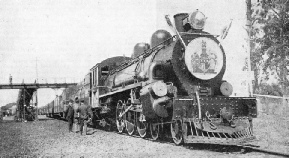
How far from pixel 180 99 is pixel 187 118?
0.46 metres

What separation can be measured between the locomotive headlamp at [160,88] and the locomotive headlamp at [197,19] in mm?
1835

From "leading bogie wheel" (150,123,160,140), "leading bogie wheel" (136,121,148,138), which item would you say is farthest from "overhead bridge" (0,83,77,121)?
"leading bogie wheel" (150,123,160,140)

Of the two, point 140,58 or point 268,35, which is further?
point 268,35

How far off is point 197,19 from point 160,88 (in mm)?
2122

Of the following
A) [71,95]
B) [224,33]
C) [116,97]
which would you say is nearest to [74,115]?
[116,97]

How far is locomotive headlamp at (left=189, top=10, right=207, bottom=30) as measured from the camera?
796 cm

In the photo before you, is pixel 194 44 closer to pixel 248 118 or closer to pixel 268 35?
pixel 248 118

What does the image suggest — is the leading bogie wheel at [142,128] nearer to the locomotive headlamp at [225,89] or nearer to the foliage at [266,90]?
the locomotive headlamp at [225,89]

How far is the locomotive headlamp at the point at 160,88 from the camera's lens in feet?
24.2

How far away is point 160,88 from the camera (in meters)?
7.43

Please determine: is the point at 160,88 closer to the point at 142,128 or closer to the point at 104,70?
the point at 142,128

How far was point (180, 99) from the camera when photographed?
275 inches

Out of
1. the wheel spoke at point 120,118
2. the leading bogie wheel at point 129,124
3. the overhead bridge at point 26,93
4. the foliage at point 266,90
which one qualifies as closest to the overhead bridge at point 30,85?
the overhead bridge at point 26,93

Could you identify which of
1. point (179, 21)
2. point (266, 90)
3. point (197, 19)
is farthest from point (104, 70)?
point (266, 90)
